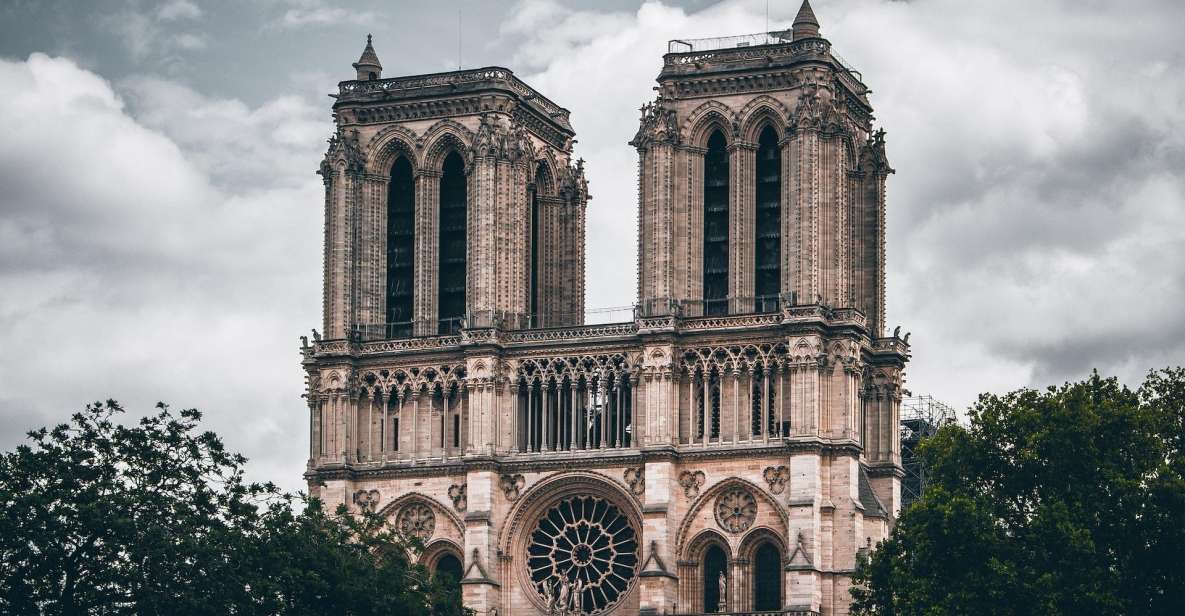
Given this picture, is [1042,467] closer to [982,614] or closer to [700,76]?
[982,614]

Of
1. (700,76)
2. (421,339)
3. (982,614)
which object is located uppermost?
(700,76)

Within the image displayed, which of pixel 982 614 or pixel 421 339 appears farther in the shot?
pixel 421 339

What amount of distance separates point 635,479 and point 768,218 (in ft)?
39.2

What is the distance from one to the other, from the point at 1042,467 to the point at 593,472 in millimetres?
22547

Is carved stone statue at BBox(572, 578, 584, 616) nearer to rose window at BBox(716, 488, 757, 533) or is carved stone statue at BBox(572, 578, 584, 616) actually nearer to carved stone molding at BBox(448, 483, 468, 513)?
carved stone molding at BBox(448, 483, 468, 513)

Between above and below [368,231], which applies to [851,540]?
below

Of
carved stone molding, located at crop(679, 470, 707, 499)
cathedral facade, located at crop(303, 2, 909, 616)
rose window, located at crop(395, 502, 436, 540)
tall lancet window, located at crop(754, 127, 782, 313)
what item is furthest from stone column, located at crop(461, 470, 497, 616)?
tall lancet window, located at crop(754, 127, 782, 313)

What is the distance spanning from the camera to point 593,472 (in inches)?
5012

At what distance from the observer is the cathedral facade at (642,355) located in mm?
124312

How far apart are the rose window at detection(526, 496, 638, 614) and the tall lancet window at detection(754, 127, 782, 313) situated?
1076 centimetres

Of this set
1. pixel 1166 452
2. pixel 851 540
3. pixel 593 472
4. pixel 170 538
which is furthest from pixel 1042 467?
pixel 170 538

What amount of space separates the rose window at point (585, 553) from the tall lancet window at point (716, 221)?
31.5 ft

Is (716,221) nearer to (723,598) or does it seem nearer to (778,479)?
(778,479)

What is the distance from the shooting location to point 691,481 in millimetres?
125375
